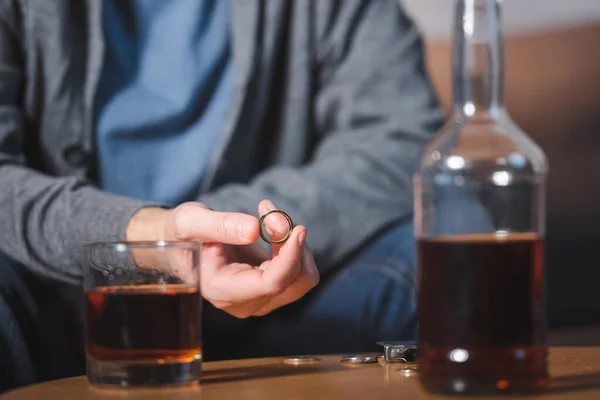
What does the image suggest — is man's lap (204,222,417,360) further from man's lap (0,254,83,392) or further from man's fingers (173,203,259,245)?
man's fingers (173,203,259,245)

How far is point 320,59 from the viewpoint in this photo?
1.49 meters

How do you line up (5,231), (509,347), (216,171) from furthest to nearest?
(216,171), (5,231), (509,347)

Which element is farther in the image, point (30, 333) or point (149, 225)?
point (30, 333)

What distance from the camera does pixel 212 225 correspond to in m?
0.82

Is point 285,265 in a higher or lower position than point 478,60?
lower

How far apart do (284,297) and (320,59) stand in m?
0.66

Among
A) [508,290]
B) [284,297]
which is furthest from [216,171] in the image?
→ [508,290]

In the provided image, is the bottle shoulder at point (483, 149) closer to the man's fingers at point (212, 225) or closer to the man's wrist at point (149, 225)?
the man's fingers at point (212, 225)

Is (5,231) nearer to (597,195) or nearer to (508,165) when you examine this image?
(508,165)

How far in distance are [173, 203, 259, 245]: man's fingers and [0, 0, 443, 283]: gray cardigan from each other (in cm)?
42

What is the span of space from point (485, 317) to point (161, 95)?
0.89 m

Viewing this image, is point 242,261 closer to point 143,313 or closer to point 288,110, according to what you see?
point 143,313

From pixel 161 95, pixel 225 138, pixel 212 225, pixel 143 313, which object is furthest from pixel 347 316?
pixel 143 313

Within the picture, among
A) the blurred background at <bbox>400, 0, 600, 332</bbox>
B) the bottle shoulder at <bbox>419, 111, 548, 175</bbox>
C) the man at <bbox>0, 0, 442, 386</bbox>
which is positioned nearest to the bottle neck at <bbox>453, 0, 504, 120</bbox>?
the bottle shoulder at <bbox>419, 111, 548, 175</bbox>
